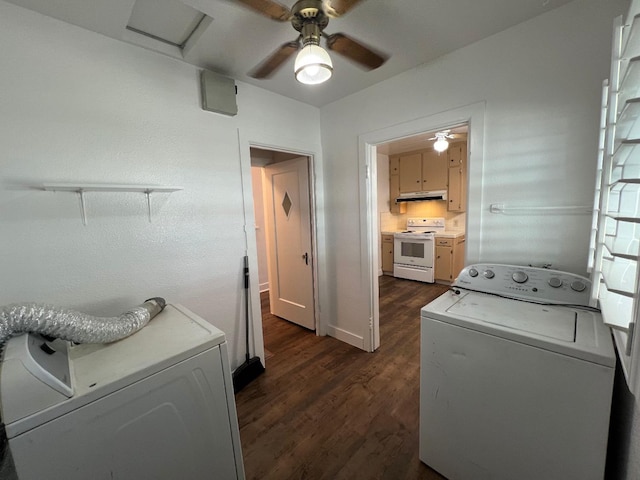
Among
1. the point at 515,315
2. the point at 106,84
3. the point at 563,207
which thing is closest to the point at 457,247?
the point at 563,207

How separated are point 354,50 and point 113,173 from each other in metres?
1.55

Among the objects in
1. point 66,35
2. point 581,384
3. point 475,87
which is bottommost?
point 581,384

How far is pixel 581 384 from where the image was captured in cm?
98

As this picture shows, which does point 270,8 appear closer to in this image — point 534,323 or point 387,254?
point 534,323

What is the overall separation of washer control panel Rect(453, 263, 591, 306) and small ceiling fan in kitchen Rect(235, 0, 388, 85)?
1.39m

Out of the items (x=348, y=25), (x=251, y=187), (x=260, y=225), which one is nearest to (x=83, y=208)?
(x=251, y=187)

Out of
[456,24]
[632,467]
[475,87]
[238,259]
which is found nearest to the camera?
[632,467]

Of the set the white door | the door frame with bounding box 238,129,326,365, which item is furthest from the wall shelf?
the white door

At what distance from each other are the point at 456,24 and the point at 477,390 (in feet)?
6.53

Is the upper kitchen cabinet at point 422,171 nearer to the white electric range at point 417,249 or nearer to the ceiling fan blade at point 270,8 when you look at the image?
the white electric range at point 417,249

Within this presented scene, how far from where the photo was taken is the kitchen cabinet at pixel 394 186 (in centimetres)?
528

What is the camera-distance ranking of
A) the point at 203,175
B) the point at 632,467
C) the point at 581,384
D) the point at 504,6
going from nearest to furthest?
the point at 632,467, the point at 581,384, the point at 504,6, the point at 203,175

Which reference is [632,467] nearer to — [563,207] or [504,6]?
[563,207]

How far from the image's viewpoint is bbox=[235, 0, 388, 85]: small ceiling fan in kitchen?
106 cm
